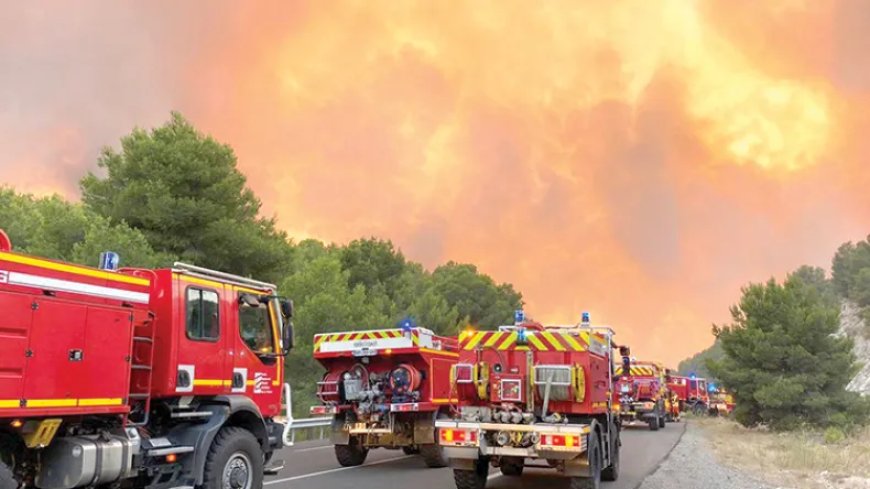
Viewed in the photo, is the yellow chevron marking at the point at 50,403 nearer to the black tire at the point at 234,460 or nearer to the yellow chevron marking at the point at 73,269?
the yellow chevron marking at the point at 73,269

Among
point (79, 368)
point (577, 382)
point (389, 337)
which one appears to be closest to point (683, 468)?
point (577, 382)

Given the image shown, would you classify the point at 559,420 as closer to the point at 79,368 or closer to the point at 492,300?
the point at 79,368

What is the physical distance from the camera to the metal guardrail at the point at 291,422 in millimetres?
9734

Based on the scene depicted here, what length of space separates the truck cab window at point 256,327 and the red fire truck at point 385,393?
16.3ft

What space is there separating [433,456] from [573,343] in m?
5.19

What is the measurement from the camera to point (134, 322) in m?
7.69

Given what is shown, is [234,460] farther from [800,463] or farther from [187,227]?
[187,227]

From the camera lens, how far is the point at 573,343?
10.8 meters

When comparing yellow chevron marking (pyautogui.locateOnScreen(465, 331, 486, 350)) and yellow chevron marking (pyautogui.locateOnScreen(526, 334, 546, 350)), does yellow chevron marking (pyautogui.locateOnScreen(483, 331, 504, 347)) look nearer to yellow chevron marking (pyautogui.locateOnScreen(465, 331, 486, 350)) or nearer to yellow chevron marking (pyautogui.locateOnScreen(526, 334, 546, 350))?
yellow chevron marking (pyautogui.locateOnScreen(465, 331, 486, 350))

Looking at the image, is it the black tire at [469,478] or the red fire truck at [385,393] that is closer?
the black tire at [469,478]

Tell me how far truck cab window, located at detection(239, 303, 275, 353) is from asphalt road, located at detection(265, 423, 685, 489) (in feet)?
8.73

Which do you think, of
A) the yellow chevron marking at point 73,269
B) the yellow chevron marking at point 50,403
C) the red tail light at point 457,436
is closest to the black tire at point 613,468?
the red tail light at point 457,436

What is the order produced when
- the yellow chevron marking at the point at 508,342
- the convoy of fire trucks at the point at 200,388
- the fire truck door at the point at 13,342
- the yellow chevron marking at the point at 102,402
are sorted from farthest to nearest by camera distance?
the yellow chevron marking at the point at 508,342
the yellow chevron marking at the point at 102,402
the convoy of fire trucks at the point at 200,388
the fire truck door at the point at 13,342

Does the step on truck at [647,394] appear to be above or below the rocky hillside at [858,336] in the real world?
below
